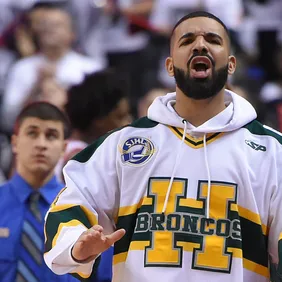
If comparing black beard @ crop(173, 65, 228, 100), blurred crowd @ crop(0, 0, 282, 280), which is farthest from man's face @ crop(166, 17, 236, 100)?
blurred crowd @ crop(0, 0, 282, 280)

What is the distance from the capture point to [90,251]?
4270 mm

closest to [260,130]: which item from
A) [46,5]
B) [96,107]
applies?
[96,107]

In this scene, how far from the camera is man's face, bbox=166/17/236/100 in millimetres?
4574

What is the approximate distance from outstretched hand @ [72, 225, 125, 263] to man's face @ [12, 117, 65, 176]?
69.7 inches

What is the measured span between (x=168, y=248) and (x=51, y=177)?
1.80 meters

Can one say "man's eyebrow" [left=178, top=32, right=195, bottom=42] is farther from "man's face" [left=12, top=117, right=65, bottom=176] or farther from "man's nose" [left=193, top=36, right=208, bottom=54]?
"man's face" [left=12, top=117, right=65, bottom=176]

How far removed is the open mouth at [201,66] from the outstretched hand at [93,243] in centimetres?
79

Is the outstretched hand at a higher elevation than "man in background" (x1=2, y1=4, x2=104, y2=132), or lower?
lower

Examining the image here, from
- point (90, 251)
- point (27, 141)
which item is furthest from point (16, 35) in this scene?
point (90, 251)

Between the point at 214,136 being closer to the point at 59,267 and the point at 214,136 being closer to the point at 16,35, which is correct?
the point at 59,267

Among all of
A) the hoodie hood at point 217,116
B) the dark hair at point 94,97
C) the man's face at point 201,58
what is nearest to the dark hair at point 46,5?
the dark hair at point 94,97

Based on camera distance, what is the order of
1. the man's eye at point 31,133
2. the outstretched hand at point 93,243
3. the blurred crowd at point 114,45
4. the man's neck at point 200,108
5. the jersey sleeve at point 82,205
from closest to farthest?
1. the outstretched hand at point 93,243
2. the jersey sleeve at point 82,205
3. the man's neck at point 200,108
4. the man's eye at point 31,133
5. the blurred crowd at point 114,45

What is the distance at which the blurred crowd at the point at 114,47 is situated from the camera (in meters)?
9.12

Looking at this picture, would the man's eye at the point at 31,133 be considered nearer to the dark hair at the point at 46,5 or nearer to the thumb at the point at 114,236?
the thumb at the point at 114,236
